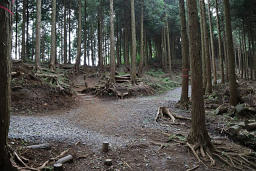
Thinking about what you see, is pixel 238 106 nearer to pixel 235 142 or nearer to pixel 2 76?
pixel 235 142

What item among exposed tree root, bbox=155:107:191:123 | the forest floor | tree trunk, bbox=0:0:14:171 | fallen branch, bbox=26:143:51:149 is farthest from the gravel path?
tree trunk, bbox=0:0:14:171

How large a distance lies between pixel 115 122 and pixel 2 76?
202 inches

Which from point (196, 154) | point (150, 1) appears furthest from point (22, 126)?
point (150, 1)

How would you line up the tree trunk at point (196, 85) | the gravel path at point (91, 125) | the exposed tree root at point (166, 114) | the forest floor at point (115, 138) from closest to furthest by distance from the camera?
the forest floor at point (115, 138) → the tree trunk at point (196, 85) → the gravel path at point (91, 125) → the exposed tree root at point (166, 114)

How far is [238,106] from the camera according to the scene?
26.1 ft

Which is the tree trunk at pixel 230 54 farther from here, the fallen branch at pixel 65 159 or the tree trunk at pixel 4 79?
the tree trunk at pixel 4 79

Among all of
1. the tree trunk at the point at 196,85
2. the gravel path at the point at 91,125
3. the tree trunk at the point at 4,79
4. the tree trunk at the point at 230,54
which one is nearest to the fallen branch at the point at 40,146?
the gravel path at the point at 91,125

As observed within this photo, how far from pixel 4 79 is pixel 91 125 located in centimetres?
454

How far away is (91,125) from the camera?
7.03 meters

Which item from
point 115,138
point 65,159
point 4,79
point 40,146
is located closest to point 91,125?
point 115,138

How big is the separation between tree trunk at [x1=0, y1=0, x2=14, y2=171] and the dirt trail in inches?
71.4

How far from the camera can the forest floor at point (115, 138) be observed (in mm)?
3939

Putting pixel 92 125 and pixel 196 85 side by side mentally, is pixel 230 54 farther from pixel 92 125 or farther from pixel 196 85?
pixel 92 125

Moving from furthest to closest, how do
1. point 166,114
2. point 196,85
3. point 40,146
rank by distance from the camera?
point 166,114 → point 196,85 → point 40,146
